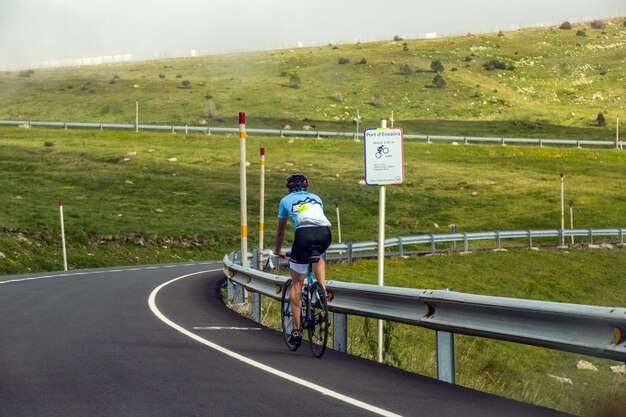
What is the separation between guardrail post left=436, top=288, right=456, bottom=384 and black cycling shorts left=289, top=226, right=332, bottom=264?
2.00 meters

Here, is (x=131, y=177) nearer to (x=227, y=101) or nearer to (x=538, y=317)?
(x=227, y=101)

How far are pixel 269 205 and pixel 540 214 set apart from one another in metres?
14.9

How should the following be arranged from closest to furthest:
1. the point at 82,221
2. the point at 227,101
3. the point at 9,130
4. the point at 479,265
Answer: the point at 479,265
the point at 82,221
the point at 9,130
the point at 227,101

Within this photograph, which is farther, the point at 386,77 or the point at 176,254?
the point at 386,77

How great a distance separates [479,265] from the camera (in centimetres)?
3847

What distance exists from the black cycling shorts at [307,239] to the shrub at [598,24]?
16333cm

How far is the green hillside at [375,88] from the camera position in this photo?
10119cm

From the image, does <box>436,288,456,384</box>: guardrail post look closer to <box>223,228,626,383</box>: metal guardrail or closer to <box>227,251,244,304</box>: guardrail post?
<box>223,228,626,383</box>: metal guardrail

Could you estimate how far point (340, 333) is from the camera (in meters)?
13.1

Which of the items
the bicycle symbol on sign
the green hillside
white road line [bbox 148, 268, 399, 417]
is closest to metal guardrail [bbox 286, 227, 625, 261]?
white road line [bbox 148, 268, 399, 417]

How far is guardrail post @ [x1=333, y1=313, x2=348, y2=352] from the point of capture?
42.4ft

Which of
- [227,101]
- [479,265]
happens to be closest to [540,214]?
[479,265]

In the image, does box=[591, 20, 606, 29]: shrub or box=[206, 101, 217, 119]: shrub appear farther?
box=[591, 20, 606, 29]: shrub

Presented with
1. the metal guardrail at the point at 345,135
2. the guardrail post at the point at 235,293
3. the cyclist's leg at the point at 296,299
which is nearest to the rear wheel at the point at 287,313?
the cyclist's leg at the point at 296,299
